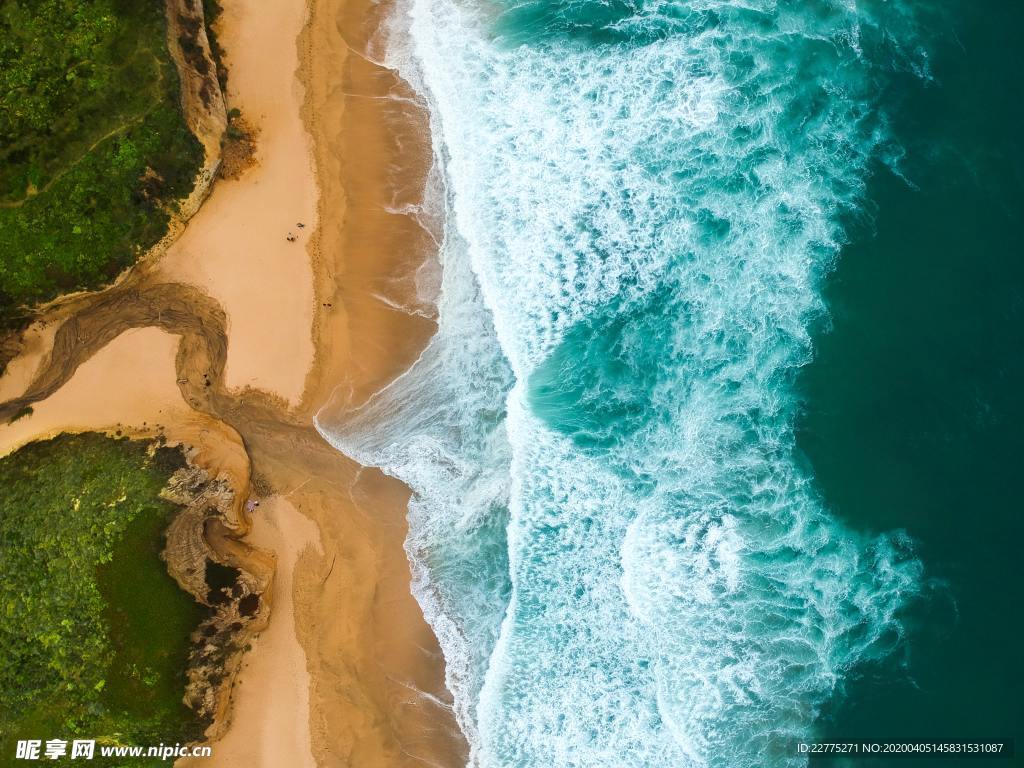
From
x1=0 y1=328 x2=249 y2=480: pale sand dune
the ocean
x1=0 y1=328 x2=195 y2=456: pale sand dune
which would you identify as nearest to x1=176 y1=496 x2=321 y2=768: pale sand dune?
x1=0 y1=328 x2=249 y2=480: pale sand dune

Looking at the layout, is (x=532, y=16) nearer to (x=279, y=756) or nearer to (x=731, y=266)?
(x=731, y=266)

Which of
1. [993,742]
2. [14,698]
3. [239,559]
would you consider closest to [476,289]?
[239,559]

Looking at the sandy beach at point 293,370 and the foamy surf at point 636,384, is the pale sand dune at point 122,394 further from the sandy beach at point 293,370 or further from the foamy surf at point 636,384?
the foamy surf at point 636,384

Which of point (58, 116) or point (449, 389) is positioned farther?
point (449, 389)

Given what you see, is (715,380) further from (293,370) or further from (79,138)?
(79,138)

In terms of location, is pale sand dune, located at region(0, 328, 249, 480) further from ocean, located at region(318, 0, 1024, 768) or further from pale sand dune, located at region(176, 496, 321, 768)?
ocean, located at region(318, 0, 1024, 768)

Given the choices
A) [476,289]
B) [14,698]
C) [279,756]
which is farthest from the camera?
[476,289]

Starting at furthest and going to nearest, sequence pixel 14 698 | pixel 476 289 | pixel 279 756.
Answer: pixel 476 289 < pixel 279 756 < pixel 14 698
